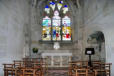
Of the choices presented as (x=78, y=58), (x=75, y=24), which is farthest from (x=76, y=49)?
(x=75, y=24)

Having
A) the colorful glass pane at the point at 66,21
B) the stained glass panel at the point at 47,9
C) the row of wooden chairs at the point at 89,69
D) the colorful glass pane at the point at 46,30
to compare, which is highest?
the stained glass panel at the point at 47,9

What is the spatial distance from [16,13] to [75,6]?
205 inches

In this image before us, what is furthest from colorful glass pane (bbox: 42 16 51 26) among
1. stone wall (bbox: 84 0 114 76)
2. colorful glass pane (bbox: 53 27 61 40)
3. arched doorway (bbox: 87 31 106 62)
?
arched doorway (bbox: 87 31 106 62)

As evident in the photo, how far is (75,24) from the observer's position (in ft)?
40.5

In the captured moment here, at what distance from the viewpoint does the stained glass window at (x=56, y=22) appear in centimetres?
1252

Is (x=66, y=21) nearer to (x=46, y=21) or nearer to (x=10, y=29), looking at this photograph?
(x=46, y=21)

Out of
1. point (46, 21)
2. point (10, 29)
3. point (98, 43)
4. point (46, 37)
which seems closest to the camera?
point (10, 29)

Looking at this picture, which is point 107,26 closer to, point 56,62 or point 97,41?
point 97,41

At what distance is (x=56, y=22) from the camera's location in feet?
41.6

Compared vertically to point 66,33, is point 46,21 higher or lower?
higher

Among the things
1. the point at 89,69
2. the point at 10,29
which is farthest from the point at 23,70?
the point at 10,29

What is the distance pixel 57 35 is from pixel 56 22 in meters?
1.03

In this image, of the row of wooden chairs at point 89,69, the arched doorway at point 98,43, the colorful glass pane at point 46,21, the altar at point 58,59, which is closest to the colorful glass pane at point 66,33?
the colorful glass pane at point 46,21

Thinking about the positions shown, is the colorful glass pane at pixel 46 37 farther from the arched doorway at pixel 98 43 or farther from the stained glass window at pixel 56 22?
the arched doorway at pixel 98 43
